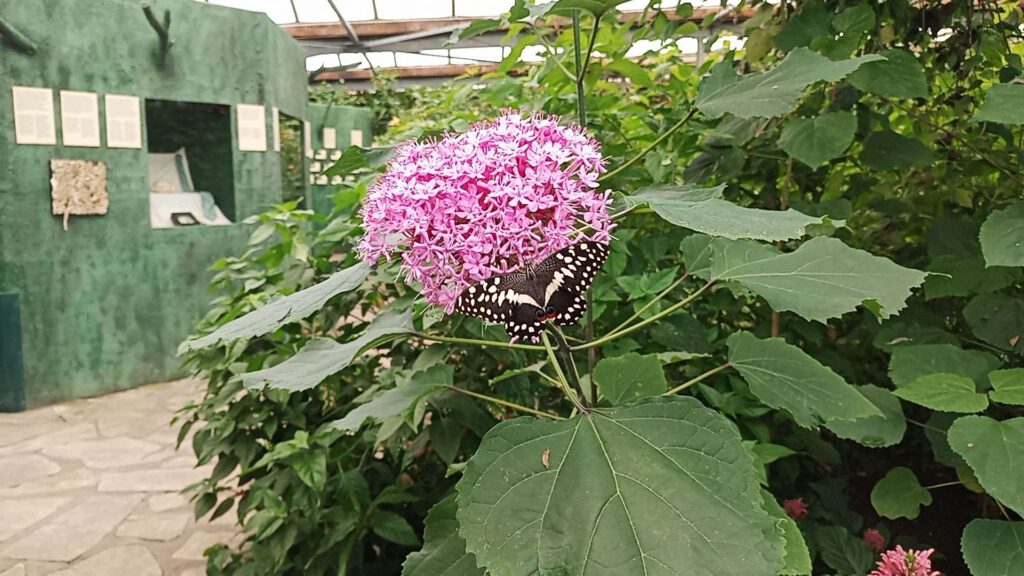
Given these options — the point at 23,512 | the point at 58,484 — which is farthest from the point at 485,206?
the point at 58,484

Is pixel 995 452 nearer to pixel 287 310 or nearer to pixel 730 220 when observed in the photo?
pixel 730 220

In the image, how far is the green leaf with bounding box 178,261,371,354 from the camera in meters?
0.82

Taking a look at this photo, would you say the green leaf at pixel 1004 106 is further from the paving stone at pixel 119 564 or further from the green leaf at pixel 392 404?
the paving stone at pixel 119 564

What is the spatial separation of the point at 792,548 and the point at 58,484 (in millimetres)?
3797

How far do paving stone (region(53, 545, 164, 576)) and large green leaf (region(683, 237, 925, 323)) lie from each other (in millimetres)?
2557

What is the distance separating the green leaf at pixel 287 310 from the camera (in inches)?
32.4

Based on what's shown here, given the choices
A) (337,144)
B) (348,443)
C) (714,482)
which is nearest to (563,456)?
(714,482)

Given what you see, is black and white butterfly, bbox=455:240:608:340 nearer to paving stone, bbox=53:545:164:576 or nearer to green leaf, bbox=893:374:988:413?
green leaf, bbox=893:374:988:413

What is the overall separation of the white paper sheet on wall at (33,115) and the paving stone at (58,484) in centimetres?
236

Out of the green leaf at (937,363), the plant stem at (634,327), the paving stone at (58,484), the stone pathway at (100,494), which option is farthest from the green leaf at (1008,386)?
the paving stone at (58,484)

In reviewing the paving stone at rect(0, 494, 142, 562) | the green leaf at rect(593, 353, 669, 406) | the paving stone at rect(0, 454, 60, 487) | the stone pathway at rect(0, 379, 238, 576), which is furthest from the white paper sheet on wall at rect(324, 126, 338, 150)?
the green leaf at rect(593, 353, 669, 406)

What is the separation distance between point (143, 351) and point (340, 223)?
412cm

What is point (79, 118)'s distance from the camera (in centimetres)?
478

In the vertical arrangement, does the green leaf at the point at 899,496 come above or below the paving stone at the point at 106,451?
above
